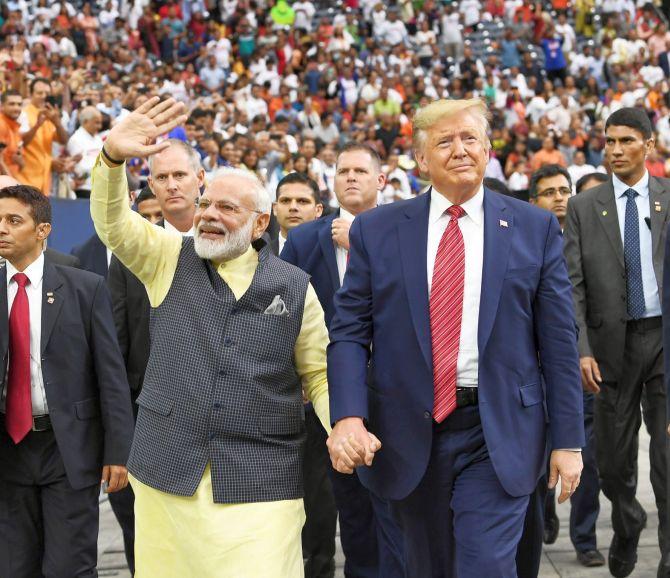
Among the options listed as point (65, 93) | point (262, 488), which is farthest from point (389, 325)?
point (65, 93)

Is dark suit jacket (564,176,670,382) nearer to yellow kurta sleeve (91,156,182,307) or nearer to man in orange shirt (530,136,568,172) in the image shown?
yellow kurta sleeve (91,156,182,307)

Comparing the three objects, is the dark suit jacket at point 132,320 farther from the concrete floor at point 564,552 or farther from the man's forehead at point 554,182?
the man's forehead at point 554,182

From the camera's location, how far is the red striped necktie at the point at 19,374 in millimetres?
4590

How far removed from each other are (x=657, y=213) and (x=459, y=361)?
2.61 m

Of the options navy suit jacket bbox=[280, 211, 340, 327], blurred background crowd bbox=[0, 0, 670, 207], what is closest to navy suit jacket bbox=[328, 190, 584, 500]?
navy suit jacket bbox=[280, 211, 340, 327]

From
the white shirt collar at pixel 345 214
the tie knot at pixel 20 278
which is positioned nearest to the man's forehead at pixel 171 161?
the white shirt collar at pixel 345 214

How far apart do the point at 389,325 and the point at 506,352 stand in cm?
41

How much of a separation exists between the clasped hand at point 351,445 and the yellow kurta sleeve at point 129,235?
2.91 ft

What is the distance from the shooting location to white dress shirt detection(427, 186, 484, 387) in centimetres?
376

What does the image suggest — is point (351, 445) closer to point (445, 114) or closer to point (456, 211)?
point (456, 211)

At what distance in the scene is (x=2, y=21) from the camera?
22656mm

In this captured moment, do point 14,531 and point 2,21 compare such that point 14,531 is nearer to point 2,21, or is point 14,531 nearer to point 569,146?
point 569,146

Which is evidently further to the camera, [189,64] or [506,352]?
[189,64]

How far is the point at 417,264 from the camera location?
12.6 feet
